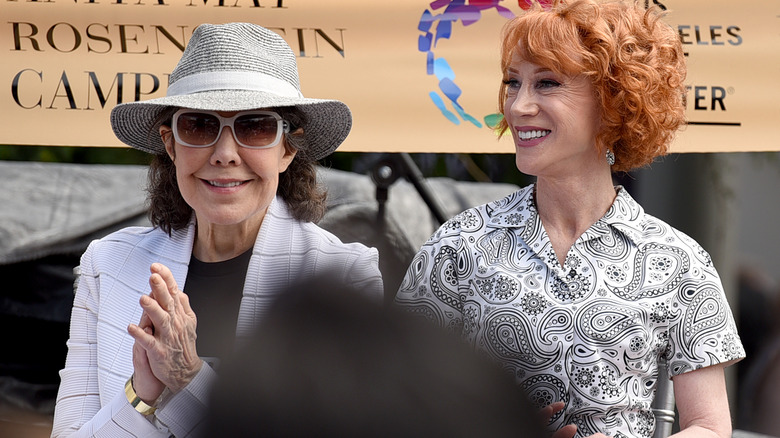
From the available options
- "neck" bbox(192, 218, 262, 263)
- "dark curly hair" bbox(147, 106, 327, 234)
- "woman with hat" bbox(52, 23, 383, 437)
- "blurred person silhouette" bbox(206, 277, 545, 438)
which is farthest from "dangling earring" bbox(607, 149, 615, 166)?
"blurred person silhouette" bbox(206, 277, 545, 438)

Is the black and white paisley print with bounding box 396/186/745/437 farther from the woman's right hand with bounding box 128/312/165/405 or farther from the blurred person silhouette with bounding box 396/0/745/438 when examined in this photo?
the woman's right hand with bounding box 128/312/165/405

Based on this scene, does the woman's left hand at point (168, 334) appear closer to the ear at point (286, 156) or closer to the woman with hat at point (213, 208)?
the woman with hat at point (213, 208)

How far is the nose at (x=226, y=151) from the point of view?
2.04 metres

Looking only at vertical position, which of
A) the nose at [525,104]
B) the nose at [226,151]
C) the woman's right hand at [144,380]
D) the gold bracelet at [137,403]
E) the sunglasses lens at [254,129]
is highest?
the nose at [525,104]

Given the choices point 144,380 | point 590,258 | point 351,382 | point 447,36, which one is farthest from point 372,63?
point 351,382

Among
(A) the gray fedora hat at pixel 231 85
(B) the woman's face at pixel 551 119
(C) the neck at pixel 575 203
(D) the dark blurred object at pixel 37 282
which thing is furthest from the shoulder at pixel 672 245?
(D) the dark blurred object at pixel 37 282

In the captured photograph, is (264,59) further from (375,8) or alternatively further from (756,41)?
(756,41)

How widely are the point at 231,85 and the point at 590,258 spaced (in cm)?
89

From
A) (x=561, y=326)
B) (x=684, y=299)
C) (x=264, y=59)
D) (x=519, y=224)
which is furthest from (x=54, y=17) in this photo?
(x=684, y=299)

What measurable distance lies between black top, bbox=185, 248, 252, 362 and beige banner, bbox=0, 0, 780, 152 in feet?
2.32

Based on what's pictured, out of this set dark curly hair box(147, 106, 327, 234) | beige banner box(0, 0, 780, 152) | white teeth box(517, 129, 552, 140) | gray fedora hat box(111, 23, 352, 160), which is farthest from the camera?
beige banner box(0, 0, 780, 152)

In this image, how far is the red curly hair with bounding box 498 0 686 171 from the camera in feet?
6.18

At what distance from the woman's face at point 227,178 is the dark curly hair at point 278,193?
0.57 feet

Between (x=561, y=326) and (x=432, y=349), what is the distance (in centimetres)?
105
